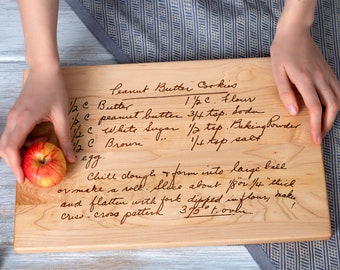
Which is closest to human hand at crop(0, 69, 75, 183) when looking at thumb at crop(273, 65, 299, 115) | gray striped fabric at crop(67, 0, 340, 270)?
gray striped fabric at crop(67, 0, 340, 270)

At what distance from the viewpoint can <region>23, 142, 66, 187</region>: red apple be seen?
0.72 m

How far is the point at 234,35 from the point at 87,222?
42cm

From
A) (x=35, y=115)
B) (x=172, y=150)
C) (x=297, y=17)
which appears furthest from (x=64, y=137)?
(x=297, y=17)

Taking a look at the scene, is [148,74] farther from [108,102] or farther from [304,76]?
[304,76]

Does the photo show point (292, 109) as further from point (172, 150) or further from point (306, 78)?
point (172, 150)

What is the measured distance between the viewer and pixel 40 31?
77 centimetres

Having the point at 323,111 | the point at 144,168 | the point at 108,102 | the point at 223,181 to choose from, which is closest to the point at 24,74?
the point at 108,102

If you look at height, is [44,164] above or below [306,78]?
below

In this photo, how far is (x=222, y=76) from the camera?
2.72ft

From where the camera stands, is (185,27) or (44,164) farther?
(185,27)

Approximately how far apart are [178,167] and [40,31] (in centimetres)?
30

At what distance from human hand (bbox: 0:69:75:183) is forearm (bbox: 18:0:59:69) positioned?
0.02 meters

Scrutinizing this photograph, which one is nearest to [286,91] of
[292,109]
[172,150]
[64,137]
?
[292,109]

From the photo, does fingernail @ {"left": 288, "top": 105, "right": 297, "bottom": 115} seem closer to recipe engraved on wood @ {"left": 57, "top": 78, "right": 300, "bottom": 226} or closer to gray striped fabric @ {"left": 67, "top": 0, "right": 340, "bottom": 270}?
recipe engraved on wood @ {"left": 57, "top": 78, "right": 300, "bottom": 226}
